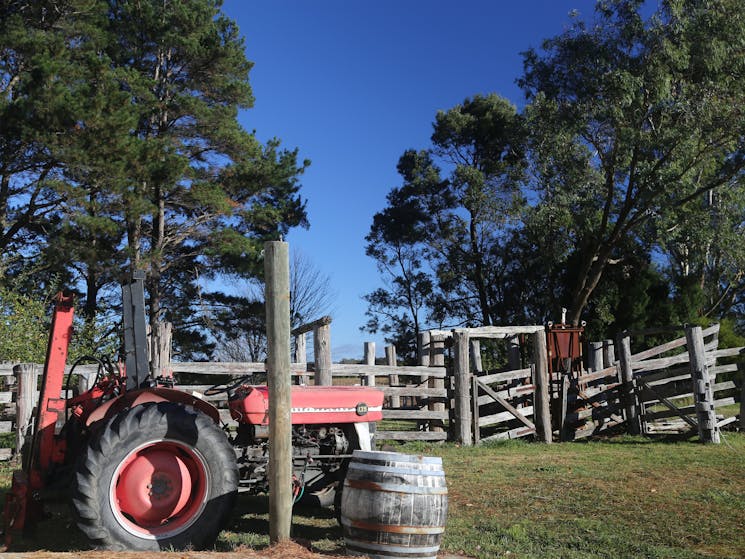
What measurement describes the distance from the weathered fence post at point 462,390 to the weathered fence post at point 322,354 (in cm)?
242

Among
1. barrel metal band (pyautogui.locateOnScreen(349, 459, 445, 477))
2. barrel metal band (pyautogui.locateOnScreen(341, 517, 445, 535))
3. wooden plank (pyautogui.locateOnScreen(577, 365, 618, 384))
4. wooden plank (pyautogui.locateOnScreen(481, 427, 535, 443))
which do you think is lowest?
barrel metal band (pyautogui.locateOnScreen(341, 517, 445, 535))

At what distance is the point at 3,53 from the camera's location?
19.2 metres

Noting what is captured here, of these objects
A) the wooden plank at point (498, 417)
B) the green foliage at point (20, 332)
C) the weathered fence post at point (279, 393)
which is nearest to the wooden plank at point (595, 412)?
the wooden plank at point (498, 417)

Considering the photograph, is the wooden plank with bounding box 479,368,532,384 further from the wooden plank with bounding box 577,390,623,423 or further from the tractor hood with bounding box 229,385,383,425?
the tractor hood with bounding box 229,385,383,425

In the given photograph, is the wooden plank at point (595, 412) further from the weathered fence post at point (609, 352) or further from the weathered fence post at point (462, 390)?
the weathered fence post at point (462, 390)

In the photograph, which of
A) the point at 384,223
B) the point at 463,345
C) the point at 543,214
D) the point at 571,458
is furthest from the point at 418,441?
the point at 384,223

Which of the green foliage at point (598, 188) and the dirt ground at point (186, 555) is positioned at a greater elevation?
the green foliage at point (598, 188)

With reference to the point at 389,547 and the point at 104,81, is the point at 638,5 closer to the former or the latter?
the point at 104,81

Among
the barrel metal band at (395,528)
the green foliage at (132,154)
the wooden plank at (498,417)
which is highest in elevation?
the green foliage at (132,154)

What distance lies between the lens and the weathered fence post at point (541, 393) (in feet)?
44.0

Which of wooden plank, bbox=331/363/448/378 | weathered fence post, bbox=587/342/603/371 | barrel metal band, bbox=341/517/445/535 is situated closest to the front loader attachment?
barrel metal band, bbox=341/517/445/535

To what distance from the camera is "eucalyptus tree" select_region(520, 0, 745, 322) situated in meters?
21.3

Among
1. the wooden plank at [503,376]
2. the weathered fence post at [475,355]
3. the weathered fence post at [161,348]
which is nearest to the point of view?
the weathered fence post at [161,348]

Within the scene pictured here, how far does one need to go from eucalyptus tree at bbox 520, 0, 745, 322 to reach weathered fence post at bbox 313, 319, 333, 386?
→ 13.9m
